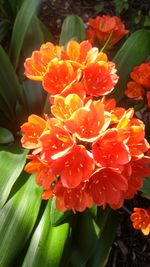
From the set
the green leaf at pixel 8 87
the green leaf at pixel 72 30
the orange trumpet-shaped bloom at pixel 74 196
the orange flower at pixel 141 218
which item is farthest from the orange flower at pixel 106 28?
the orange trumpet-shaped bloom at pixel 74 196

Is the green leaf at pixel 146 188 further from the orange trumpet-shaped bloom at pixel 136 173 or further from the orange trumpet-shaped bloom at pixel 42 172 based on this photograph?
the orange trumpet-shaped bloom at pixel 42 172

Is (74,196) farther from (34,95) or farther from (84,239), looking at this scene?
(34,95)

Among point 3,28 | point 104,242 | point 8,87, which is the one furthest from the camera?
point 3,28

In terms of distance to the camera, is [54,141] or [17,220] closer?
[54,141]

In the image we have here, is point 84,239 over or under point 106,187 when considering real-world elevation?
under

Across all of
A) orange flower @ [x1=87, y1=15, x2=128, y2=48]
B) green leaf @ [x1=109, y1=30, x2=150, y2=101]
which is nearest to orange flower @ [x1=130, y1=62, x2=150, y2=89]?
green leaf @ [x1=109, y1=30, x2=150, y2=101]

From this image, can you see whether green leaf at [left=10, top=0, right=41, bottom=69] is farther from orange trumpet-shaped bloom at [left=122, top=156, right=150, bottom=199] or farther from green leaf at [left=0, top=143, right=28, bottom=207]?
orange trumpet-shaped bloom at [left=122, top=156, right=150, bottom=199]

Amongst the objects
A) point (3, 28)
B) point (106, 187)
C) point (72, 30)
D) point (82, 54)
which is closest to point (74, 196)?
point (106, 187)
